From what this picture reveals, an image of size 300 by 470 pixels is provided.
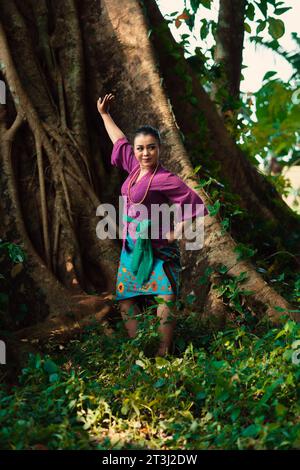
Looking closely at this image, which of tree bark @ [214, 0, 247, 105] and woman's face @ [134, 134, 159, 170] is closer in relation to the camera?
woman's face @ [134, 134, 159, 170]

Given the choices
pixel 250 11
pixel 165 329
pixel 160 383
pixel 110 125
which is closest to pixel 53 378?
pixel 160 383

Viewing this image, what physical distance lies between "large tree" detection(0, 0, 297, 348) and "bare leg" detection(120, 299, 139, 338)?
0.28m

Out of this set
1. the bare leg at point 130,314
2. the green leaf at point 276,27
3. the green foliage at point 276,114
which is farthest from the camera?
the green leaf at point 276,27

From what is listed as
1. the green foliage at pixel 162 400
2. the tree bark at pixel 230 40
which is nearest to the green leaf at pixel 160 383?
the green foliage at pixel 162 400

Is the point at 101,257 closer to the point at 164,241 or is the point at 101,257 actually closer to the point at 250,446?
the point at 164,241

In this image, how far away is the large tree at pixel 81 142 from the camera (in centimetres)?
545

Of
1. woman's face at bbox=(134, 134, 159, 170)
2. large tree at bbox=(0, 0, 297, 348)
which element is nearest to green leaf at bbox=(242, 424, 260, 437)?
large tree at bbox=(0, 0, 297, 348)

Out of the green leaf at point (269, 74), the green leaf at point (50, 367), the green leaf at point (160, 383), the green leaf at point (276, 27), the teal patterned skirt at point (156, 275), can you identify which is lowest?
the green leaf at point (160, 383)

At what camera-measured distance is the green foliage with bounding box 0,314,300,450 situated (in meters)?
3.61

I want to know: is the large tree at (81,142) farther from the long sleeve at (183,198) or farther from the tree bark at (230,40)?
the tree bark at (230,40)

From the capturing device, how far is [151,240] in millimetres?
4957

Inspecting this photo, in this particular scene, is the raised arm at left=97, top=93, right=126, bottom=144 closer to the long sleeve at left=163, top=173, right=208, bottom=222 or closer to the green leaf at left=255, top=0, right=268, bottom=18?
the long sleeve at left=163, top=173, right=208, bottom=222

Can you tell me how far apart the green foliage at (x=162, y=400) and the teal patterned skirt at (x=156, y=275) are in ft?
0.99
